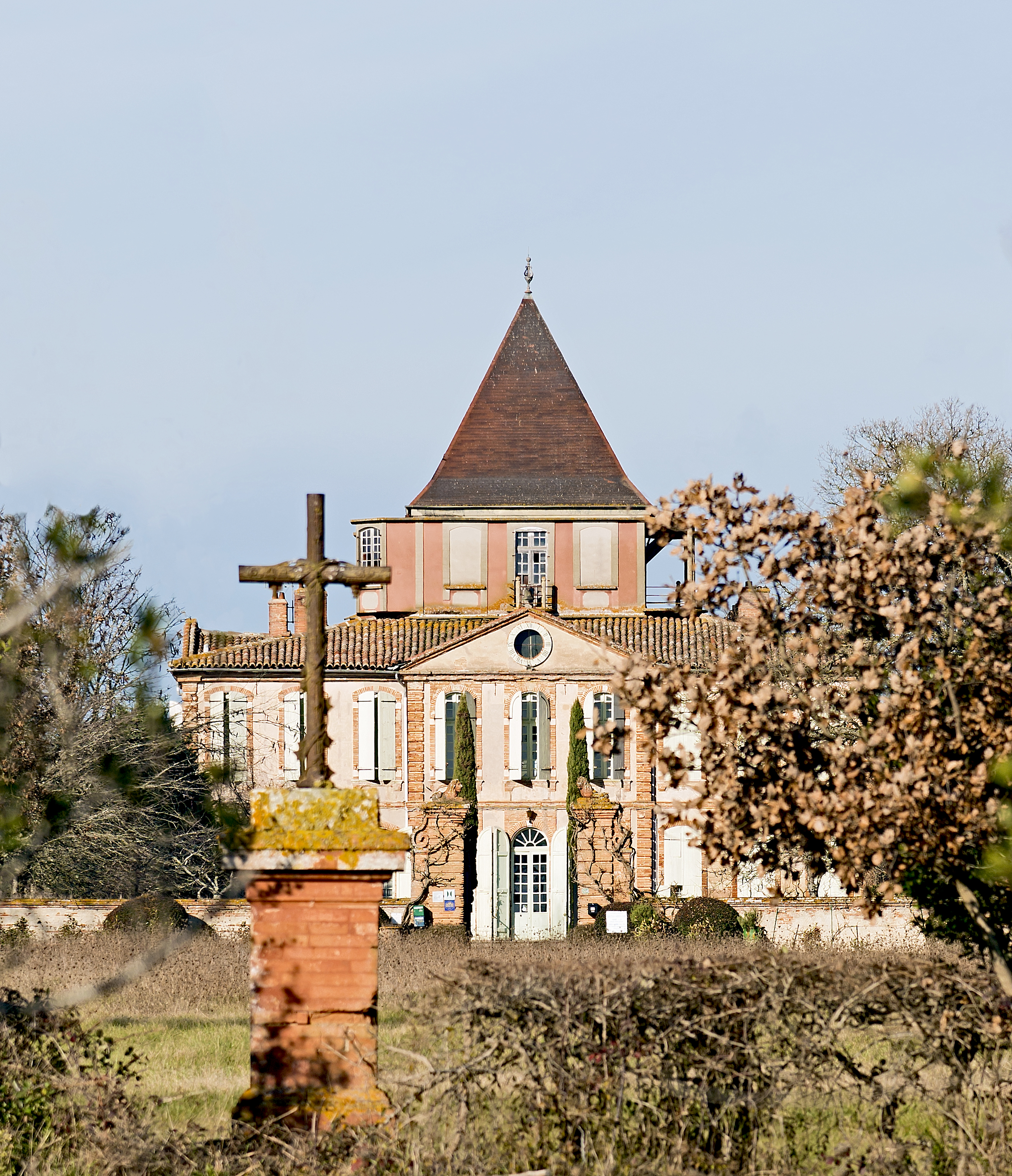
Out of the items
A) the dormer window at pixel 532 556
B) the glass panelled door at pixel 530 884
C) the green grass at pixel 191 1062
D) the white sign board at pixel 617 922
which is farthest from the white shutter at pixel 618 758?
the green grass at pixel 191 1062

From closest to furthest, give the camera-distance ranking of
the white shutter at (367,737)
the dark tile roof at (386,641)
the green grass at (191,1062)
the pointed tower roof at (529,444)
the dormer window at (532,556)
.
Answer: the green grass at (191,1062), the dark tile roof at (386,641), the white shutter at (367,737), the dormer window at (532,556), the pointed tower roof at (529,444)

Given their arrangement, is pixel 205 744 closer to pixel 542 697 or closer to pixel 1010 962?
pixel 542 697

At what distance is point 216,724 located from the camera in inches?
1394

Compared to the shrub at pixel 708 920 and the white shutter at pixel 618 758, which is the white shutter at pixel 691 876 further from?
the shrub at pixel 708 920

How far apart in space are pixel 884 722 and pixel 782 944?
2023 centimetres

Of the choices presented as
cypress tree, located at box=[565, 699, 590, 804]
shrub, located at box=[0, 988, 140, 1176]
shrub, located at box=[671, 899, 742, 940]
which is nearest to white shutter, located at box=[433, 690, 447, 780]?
cypress tree, located at box=[565, 699, 590, 804]

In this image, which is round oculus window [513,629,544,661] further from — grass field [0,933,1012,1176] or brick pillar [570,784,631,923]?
grass field [0,933,1012,1176]

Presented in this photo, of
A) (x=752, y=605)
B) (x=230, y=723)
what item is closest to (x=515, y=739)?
(x=230, y=723)

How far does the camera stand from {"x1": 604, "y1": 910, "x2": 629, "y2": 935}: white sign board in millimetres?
29906

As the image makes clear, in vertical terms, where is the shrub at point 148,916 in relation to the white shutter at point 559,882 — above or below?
above

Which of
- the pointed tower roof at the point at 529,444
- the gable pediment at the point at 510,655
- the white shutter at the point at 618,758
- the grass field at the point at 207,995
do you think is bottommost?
the grass field at the point at 207,995

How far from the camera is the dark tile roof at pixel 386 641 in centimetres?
3550

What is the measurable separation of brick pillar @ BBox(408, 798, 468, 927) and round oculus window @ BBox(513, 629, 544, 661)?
Answer: 392cm

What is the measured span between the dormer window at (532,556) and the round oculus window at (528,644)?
5.13 meters
